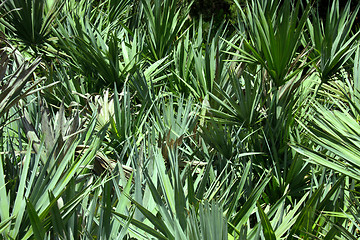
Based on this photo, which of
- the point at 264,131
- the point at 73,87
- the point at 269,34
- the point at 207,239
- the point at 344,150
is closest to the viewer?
the point at 207,239

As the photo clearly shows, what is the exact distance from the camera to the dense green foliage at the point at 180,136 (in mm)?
1188

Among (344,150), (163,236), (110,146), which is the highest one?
(344,150)

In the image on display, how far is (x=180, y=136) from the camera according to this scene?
1.97 m

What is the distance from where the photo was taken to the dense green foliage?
1.19m

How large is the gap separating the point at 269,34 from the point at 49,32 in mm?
1570

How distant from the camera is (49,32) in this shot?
2871mm

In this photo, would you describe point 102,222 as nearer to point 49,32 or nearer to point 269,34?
point 269,34

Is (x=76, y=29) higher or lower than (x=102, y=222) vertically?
higher

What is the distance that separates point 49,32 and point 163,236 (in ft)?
6.98

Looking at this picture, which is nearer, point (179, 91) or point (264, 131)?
point (264, 131)

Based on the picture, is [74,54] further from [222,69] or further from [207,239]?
[207,239]

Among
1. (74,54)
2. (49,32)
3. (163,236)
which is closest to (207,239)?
(163,236)

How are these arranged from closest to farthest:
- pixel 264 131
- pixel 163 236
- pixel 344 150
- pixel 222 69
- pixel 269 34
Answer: pixel 163 236 → pixel 344 150 → pixel 269 34 → pixel 264 131 → pixel 222 69

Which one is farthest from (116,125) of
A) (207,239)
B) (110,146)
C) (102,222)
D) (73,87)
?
(207,239)
